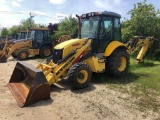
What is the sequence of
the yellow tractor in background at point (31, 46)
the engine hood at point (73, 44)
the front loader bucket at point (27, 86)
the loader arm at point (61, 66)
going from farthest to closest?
1. the yellow tractor in background at point (31, 46)
2. the engine hood at point (73, 44)
3. the loader arm at point (61, 66)
4. the front loader bucket at point (27, 86)

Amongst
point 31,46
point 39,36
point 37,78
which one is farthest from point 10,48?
point 37,78

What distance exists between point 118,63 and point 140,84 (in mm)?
1157

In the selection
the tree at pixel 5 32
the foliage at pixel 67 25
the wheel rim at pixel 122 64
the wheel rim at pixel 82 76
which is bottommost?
the wheel rim at pixel 82 76

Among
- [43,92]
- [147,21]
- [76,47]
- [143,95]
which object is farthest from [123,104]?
[147,21]

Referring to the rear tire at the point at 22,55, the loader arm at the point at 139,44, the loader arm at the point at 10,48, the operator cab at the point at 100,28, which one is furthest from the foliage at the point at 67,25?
the operator cab at the point at 100,28

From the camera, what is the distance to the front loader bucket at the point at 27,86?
17.7 ft

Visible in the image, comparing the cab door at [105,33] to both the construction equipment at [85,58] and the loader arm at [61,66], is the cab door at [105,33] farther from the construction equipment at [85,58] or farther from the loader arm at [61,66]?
the loader arm at [61,66]

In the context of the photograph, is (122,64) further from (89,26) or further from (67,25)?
(67,25)

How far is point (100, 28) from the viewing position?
25.3 ft

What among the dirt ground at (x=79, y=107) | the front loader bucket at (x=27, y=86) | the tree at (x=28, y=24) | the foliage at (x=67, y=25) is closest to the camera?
the dirt ground at (x=79, y=107)

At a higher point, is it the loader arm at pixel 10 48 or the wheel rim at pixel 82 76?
the loader arm at pixel 10 48

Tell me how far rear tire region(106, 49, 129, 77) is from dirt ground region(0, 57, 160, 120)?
4.73 ft

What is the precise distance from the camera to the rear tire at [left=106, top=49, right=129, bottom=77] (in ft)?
25.7

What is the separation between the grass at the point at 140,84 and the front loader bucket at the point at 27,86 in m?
2.39
